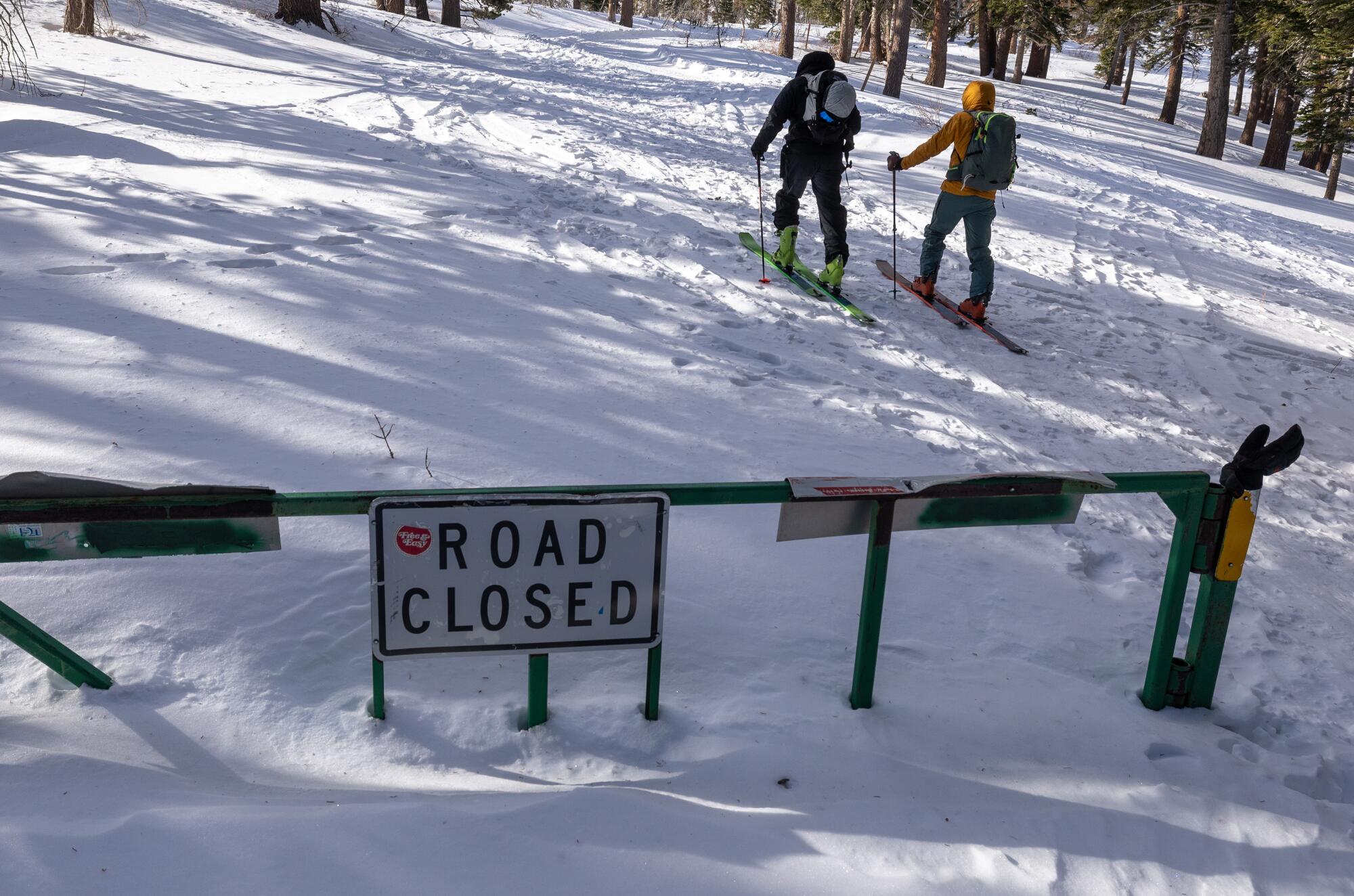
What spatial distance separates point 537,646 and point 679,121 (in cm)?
1435

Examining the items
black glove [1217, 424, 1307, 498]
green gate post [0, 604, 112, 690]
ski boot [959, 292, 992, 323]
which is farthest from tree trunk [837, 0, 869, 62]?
green gate post [0, 604, 112, 690]

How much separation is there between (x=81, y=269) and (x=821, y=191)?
5.88 metres

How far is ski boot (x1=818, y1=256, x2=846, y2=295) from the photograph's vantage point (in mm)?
8312

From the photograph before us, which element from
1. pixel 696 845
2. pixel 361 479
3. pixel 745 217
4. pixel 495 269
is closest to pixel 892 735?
pixel 696 845

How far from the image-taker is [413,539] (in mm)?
2609

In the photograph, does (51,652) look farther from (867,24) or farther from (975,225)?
(867,24)

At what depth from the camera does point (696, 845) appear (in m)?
2.44

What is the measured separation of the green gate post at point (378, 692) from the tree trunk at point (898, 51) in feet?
68.3

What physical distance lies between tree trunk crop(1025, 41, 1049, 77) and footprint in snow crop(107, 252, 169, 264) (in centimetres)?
3738

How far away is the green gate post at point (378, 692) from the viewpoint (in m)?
2.87

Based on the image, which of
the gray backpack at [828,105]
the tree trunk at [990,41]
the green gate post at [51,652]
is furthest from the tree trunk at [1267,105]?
the green gate post at [51,652]

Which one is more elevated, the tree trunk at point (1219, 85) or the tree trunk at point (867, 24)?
the tree trunk at point (867, 24)

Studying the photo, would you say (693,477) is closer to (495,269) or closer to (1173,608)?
(1173,608)

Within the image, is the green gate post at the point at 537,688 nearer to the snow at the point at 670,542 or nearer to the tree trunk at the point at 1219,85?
the snow at the point at 670,542
